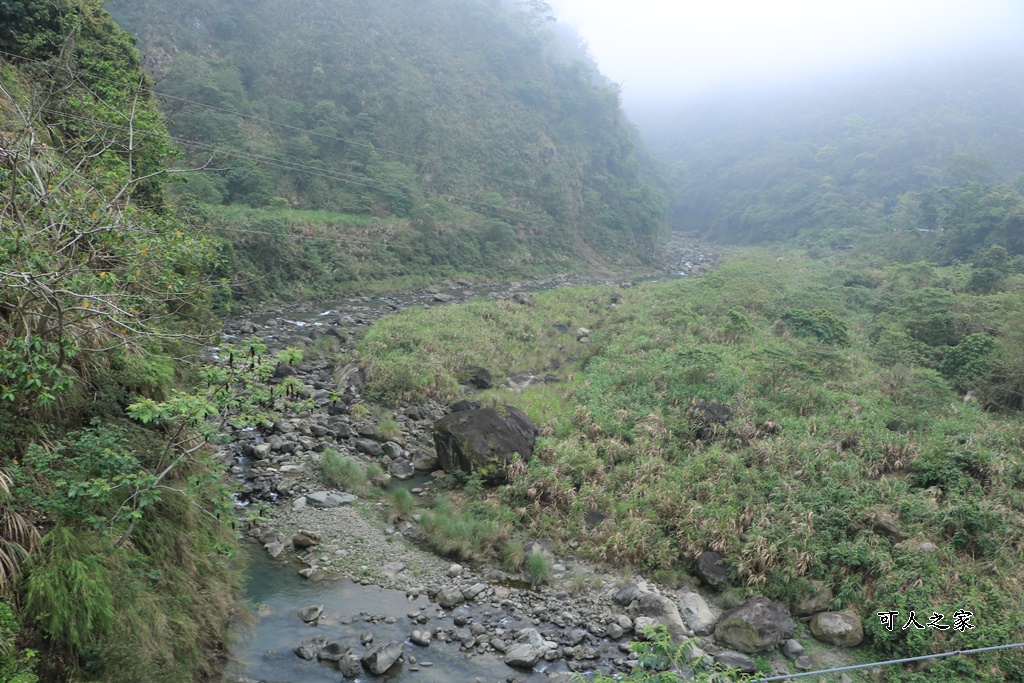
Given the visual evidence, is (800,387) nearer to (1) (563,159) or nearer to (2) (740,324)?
(2) (740,324)

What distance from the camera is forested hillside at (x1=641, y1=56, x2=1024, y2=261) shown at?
40.8 metres

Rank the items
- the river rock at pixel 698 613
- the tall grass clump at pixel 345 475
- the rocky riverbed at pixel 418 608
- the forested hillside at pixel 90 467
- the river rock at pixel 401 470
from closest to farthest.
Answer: the forested hillside at pixel 90 467, the rocky riverbed at pixel 418 608, the river rock at pixel 698 613, the tall grass clump at pixel 345 475, the river rock at pixel 401 470

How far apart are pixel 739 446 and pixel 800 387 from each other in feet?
13.4

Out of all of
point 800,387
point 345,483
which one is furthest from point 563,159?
point 345,483

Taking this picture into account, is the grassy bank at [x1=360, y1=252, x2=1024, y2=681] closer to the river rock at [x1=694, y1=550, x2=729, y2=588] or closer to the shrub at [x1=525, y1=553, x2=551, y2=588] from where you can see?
the river rock at [x1=694, y1=550, x2=729, y2=588]

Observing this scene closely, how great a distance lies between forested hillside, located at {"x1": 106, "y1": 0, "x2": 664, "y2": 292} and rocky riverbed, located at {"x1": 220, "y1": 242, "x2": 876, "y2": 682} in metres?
18.7

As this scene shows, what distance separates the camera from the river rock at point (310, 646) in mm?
8008

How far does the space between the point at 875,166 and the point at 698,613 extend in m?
73.9

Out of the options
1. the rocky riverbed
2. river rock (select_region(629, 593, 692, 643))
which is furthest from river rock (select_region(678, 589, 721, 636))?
river rock (select_region(629, 593, 692, 643))

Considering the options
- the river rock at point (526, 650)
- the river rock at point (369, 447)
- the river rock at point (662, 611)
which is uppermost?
the river rock at point (369, 447)

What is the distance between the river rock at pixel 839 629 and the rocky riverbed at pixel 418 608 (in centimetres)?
4

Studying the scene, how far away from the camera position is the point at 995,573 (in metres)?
9.52

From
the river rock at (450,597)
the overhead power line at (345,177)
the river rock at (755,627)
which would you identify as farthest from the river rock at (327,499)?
the overhead power line at (345,177)

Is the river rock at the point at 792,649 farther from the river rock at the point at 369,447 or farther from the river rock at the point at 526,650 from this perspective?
the river rock at the point at 369,447
